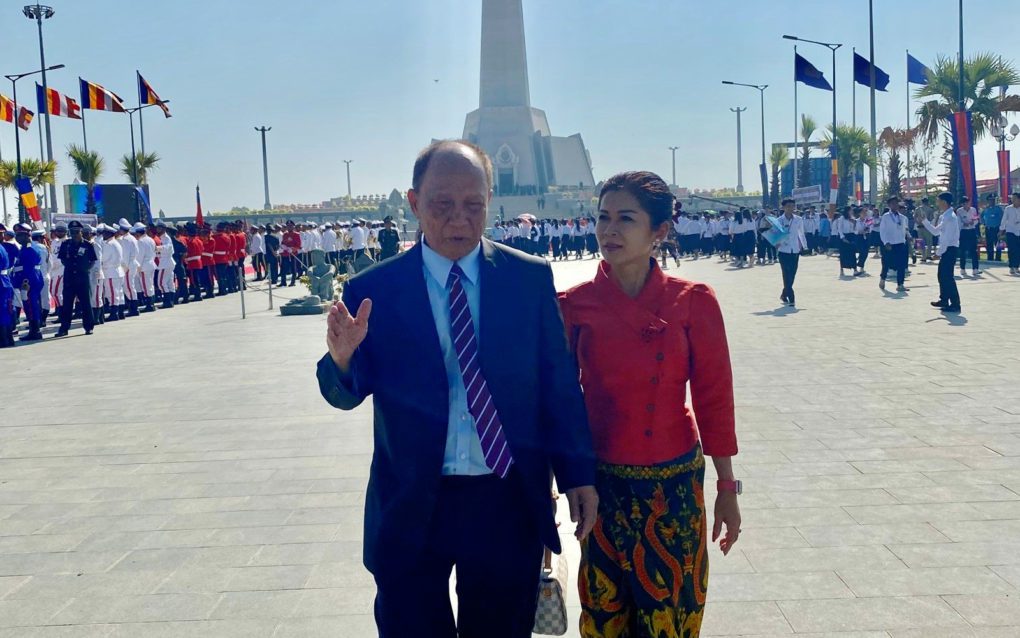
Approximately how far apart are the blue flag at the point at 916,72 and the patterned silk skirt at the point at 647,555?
3002 cm

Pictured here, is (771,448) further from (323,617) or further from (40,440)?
(40,440)

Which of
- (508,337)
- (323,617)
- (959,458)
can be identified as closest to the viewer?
(508,337)

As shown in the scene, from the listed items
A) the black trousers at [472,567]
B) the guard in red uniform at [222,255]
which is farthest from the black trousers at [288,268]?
the black trousers at [472,567]

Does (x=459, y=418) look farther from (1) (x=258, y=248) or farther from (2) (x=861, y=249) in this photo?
(1) (x=258, y=248)

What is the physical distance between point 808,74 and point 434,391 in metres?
35.8

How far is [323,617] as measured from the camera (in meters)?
3.83

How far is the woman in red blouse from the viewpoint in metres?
2.56

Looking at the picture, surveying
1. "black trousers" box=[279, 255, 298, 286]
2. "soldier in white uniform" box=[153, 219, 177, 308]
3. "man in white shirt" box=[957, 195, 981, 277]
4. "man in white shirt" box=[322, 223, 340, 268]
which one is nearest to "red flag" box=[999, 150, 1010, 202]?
"man in white shirt" box=[957, 195, 981, 277]

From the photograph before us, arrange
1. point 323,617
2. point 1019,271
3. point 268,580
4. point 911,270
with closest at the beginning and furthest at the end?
point 323,617 → point 268,580 → point 1019,271 → point 911,270

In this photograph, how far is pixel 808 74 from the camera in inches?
1389

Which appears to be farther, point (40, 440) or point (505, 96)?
point (505, 96)

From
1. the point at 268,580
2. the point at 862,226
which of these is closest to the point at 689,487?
the point at 268,580

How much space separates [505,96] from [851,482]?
65.4 meters

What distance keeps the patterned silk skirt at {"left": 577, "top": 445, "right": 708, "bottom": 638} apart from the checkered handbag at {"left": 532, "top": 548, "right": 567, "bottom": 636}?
0.07 m
